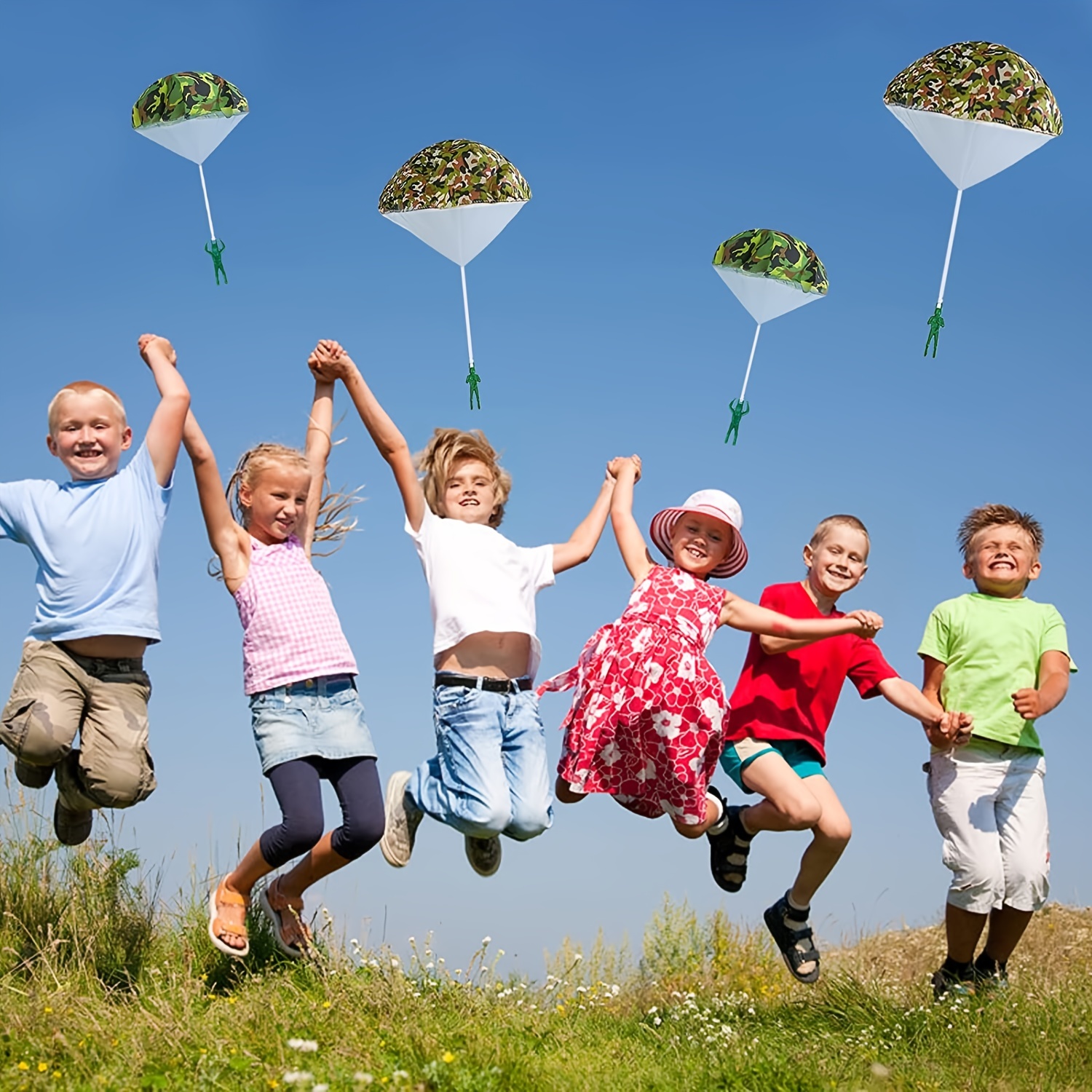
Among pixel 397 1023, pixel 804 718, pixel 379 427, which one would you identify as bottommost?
pixel 397 1023

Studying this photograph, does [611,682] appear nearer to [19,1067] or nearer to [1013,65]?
[19,1067]

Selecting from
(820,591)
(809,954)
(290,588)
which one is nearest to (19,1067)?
(290,588)

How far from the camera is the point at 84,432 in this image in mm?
6418

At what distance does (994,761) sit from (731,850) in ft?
4.97

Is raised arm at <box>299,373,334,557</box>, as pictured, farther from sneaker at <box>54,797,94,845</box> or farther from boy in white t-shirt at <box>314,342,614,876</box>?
sneaker at <box>54,797,94,845</box>

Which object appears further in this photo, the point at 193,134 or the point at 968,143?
the point at 968,143

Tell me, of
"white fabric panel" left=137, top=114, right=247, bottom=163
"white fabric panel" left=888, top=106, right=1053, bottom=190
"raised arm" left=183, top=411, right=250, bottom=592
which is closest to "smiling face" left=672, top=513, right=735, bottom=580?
"raised arm" left=183, top=411, right=250, bottom=592

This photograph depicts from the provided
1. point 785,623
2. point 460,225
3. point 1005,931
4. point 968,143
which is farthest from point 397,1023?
point 968,143

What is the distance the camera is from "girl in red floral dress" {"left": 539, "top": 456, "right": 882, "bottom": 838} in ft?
21.7

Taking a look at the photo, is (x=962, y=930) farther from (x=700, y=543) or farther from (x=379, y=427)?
(x=379, y=427)

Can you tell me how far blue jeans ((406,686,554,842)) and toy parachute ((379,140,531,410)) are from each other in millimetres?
2779

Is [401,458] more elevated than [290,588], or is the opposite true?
[401,458]

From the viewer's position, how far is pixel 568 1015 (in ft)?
21.8

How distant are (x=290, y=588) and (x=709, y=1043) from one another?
2.99 metres
